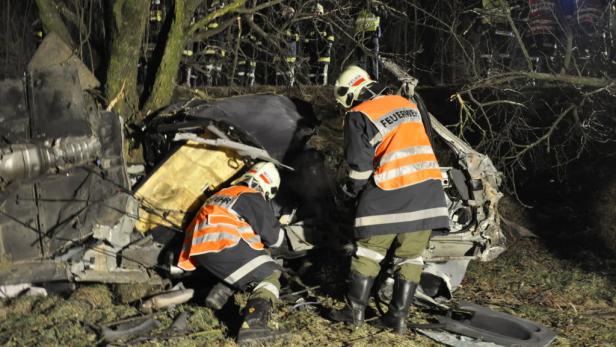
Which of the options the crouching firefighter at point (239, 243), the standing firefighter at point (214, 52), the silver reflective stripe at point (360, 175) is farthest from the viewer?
the standing firefighter at point (214, 52)

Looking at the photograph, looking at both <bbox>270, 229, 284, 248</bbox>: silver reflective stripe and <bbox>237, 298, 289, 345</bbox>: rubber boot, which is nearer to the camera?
<bbox>237, 298, 289, 345</bbox>: rubber boot

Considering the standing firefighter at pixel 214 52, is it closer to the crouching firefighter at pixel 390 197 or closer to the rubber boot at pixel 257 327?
the crouching firefighter at pixel 390 197

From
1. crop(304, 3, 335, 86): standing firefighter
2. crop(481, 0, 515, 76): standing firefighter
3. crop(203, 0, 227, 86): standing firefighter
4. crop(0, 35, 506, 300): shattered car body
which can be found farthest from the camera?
crop(304, 3, 335, 86): standing firefighter

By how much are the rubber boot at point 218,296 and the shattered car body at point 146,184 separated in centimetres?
56

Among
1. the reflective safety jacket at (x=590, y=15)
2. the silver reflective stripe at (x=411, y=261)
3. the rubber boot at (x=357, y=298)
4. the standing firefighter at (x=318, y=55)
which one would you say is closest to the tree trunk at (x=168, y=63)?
the rubber boot at (x=357, y=298)

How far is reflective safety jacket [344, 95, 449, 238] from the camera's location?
4820mm

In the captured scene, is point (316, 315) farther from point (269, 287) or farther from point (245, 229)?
point (245, 229)

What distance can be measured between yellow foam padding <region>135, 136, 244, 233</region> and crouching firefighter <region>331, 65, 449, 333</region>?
4.60ft

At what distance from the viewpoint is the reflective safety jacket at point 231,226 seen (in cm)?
493

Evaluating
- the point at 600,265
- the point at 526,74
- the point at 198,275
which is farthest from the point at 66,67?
the point at 600,265

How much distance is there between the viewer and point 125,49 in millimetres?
6320

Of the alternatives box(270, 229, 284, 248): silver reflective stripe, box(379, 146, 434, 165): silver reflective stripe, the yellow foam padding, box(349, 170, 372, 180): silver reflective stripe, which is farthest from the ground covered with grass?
box(379, 146, 434, 165): silver reflective stripe

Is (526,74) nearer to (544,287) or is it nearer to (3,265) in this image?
(544,287)

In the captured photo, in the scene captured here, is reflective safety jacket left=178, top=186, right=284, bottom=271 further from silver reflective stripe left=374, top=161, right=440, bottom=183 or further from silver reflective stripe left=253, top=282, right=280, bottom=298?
silver reflective stripe left=374, top=161, right=440, bottom=183
